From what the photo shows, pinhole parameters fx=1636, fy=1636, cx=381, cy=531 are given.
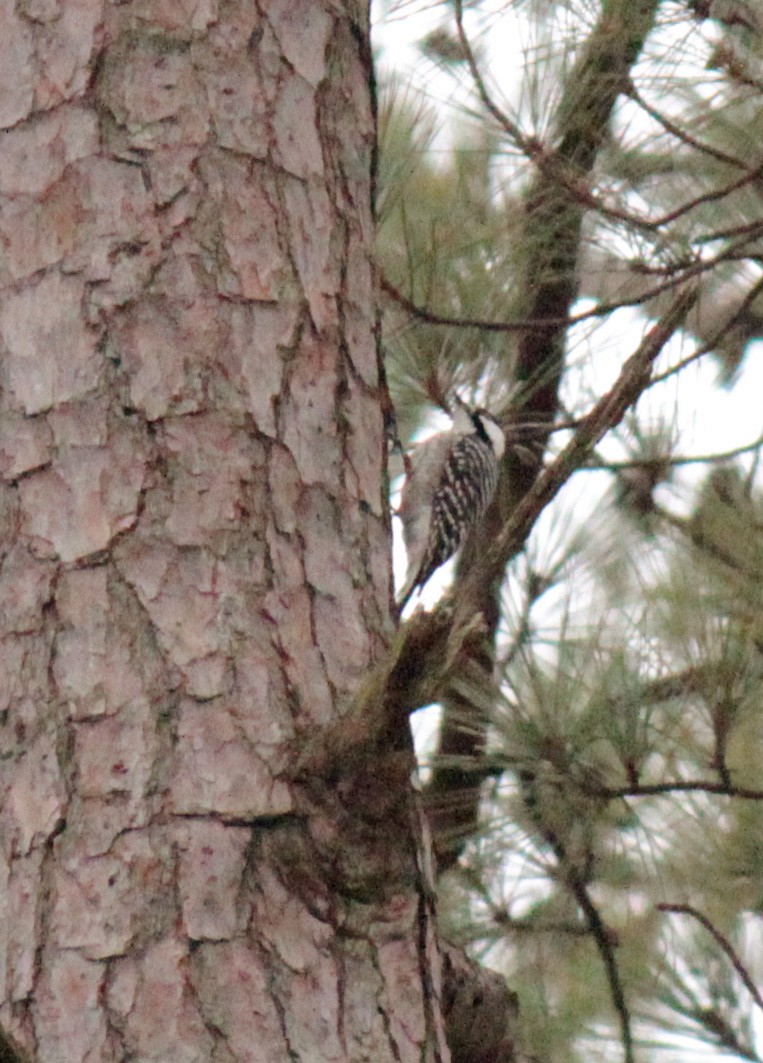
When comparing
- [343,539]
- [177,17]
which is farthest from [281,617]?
[177,17]

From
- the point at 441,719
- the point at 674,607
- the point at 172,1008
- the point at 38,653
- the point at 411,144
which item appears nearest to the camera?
the point at 172,1008

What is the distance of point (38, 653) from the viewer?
1325mm

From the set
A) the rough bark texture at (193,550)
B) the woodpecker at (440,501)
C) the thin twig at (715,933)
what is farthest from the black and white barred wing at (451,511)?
the rough bark texture at (193,550)

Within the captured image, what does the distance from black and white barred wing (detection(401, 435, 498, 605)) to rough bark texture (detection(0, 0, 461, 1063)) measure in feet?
6.07

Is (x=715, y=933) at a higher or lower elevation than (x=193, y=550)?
lower

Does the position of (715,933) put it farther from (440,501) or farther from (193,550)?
(440,501)

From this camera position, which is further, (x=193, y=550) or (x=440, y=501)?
(x=440, y=501)

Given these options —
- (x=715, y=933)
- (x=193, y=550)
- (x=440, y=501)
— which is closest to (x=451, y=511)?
(x=440, y=501)

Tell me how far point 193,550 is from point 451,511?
2.25 metres

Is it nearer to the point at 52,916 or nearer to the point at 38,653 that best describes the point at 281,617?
the point at 38,653

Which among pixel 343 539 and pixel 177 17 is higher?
pixel 177 17

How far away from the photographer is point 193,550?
136 centimetres

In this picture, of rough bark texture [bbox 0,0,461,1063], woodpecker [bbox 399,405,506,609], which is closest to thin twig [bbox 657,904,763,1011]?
rough bark texture [bbox 0,0,461,1063]

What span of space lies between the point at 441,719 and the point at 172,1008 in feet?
4.78
